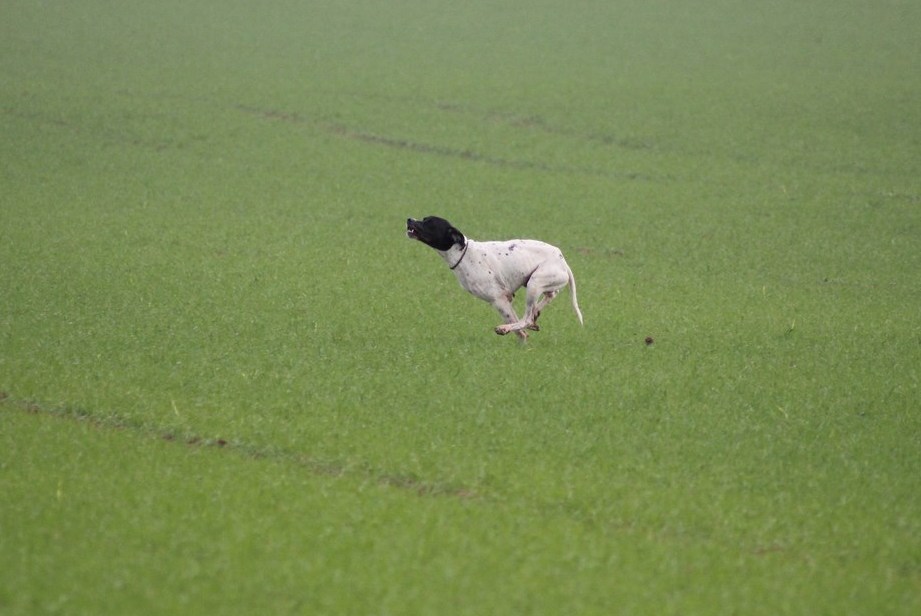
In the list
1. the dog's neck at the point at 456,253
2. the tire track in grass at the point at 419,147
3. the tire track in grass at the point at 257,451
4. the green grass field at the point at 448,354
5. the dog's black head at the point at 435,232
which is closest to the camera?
the green grass field at the point at 448,354

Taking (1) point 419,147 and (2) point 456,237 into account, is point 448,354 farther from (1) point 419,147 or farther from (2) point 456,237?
(1) point 419,147

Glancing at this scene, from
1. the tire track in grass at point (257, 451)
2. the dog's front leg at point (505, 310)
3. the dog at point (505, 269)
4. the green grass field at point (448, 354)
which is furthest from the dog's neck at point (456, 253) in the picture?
the tire track in grass at point (257, 451)

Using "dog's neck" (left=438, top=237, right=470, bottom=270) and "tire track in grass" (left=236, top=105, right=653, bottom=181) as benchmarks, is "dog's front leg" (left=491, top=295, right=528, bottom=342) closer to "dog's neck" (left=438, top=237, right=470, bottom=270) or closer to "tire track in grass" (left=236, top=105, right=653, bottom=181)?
"dog's neck" (left=438, top=237, right=470, bottom=270)

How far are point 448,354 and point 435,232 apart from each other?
4.52 feet

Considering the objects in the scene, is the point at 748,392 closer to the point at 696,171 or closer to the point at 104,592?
the point at 104,592

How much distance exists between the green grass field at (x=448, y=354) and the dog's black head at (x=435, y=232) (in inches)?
50.2

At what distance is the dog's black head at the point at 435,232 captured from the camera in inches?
475

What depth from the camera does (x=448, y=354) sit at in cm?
1241

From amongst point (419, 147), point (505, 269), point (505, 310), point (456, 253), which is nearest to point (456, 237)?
point (456, 253)

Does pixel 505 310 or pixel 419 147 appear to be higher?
pixel 505 310

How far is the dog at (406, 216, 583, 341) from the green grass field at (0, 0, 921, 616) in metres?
0.58

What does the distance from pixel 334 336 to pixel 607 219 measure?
34.9ft

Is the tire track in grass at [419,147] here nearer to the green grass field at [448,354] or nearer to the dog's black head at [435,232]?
the green grass field at [448,354]

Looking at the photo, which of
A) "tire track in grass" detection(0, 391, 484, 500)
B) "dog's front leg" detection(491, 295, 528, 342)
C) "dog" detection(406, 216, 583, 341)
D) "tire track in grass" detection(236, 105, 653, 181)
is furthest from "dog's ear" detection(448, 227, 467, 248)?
"tire track in grass" detection(236, 105, 653, 181)
